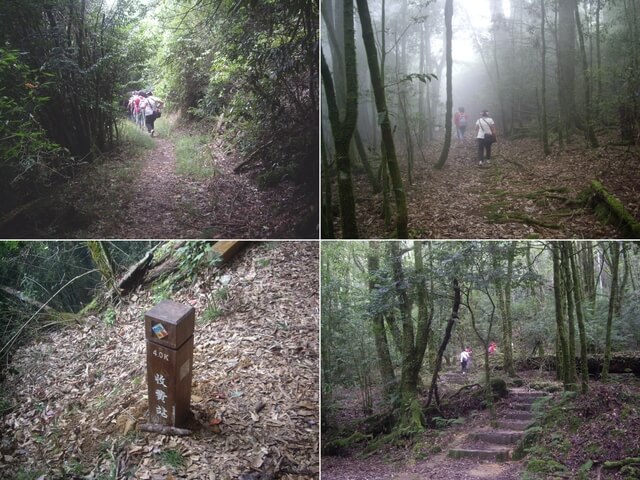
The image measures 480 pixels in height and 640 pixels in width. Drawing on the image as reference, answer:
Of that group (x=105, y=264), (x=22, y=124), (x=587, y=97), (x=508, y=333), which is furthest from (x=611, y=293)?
(x=22, y=124)

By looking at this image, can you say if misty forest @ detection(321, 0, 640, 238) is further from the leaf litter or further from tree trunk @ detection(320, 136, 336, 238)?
the leaf litter

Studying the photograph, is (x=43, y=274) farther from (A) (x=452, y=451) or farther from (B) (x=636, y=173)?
(B) (x=636, y=173)

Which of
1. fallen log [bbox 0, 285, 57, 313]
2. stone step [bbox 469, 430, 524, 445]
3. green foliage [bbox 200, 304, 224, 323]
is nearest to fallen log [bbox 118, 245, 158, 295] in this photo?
fallen log [bbox 0, 285, 57, 313]

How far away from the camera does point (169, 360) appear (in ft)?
8.98

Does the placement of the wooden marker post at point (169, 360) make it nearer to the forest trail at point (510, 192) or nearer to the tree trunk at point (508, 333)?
the forest trail at point (510, 192)

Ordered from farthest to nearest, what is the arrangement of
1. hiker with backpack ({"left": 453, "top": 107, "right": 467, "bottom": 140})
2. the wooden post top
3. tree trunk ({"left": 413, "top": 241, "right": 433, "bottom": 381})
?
tree trunk ({"left": 413, "top": 241, "right": 433, "bottom": 381}) < hiker with backpack ({"left": 453, "top": 107, "right": 467, "bottom": 140}) < the wooden post top

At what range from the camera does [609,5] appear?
123 inches

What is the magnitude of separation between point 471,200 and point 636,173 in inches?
42.3

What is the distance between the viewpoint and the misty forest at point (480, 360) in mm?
3041

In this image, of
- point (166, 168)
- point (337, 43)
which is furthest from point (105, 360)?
point (337, 43)

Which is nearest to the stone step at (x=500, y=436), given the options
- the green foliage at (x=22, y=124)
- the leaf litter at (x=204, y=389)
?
the leaf litter at (x=204, y=389)

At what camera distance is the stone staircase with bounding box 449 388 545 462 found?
10.0ft

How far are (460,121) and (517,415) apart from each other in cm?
203

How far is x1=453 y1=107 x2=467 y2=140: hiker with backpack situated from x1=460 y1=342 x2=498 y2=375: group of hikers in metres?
1.48
